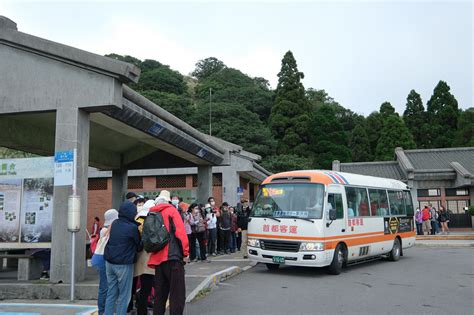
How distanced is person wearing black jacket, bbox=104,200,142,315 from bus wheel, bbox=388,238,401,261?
1073 cm

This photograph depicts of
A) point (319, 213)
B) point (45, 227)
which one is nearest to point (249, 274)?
point (319, 213)

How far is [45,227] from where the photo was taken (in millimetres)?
8734

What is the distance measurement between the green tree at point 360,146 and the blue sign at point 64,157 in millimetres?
46604

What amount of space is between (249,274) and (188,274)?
171 centimetres

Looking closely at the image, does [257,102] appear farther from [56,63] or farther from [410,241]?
[56,63]

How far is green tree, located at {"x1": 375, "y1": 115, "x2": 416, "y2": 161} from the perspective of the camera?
158 feet

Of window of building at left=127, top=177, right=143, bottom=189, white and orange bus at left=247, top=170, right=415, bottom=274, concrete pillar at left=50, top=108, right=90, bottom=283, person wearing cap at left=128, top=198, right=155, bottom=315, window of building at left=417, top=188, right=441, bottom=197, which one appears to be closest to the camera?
person wearing cap at left=128, top=198, right=155, bottom=315

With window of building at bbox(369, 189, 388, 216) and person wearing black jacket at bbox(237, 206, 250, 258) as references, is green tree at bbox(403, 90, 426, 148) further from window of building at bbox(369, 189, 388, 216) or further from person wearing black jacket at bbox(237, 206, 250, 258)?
person wearing black jacket at bbox(237, 206, 250, 258)

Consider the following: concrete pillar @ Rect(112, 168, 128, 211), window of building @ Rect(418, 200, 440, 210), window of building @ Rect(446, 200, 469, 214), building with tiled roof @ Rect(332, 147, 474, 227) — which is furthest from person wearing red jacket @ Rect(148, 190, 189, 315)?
window of building @ Rect(446, 200, 469, 214)

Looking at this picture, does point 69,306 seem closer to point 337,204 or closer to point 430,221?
point 337,204

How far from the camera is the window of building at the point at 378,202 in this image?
13.1m

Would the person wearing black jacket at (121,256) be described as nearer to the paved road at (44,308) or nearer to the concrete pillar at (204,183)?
the paved road at (44,308)

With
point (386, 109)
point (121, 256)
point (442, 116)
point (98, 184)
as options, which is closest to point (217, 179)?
point (98, 184)

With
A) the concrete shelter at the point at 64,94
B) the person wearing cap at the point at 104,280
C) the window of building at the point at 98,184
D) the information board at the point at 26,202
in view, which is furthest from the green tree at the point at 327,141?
the person wearing cap at the point at 104,280
